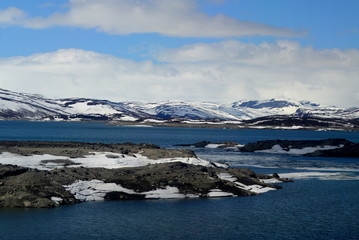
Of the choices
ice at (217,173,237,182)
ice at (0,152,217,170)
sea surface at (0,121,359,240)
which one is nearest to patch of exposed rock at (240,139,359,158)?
ice at (0,152,217,170)

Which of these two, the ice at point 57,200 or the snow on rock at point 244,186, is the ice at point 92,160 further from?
the ice at point 57,200

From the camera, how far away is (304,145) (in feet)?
420

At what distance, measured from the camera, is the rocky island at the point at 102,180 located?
49.4m

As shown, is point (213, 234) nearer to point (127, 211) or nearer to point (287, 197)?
point (127, 211)

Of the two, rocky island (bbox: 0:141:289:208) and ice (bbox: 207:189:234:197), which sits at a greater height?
rocky island (bbox: 0:141:289:208)

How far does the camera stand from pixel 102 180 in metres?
54.3

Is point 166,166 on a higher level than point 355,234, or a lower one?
higher

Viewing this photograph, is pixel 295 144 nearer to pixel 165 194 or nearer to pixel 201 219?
A: pixel 165 194

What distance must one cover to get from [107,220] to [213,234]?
8926 millimetres

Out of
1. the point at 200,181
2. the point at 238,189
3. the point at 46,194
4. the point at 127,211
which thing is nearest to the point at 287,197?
the point at 238,189

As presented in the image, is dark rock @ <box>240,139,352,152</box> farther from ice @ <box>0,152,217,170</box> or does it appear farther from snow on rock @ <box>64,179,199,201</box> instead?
snow on rock @ <box>64,179,199,201</box>

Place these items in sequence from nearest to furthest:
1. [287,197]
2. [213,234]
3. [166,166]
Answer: [213,234]
[287,197]
[166,166]

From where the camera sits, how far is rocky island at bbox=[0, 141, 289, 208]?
4942cm

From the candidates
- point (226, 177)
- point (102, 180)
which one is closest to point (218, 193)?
point (226, 177)
